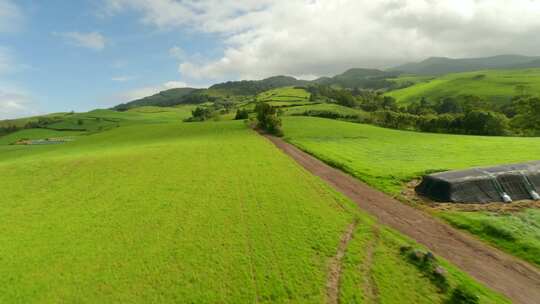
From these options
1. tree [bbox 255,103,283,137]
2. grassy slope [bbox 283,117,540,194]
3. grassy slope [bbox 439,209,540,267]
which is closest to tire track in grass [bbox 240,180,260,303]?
grassy slope [bbox 283,117,540,194]

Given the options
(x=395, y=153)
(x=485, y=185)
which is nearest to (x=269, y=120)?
(x=395, y=153)

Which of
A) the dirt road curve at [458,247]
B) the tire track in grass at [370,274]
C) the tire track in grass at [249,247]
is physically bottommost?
the dirt road curve at [458,247]

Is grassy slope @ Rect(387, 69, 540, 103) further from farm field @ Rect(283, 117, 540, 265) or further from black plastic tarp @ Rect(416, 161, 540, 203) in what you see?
black plastic tarp @ Rect(416, 161, 540, 203)

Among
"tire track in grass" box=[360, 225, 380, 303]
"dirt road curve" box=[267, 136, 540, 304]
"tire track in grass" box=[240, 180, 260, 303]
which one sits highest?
"tire track in grass" box=[240, 180, 260, 303]

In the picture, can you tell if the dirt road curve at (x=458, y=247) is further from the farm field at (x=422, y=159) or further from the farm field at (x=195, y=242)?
the farm field at (x=195, y=242)

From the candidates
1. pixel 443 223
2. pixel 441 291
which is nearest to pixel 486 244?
pixel 443 223

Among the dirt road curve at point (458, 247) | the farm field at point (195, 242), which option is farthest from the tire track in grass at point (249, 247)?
the dirt road curve at point (458, 247)

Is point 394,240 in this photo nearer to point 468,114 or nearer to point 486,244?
point 486,244

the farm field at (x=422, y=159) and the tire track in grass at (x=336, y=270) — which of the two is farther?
the farm field at (x=422, y=159)
